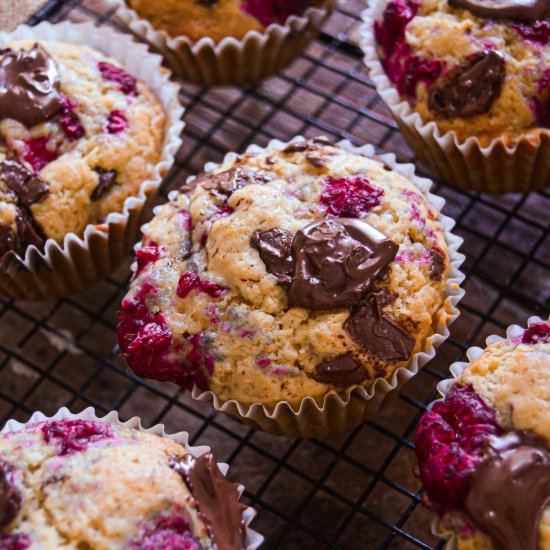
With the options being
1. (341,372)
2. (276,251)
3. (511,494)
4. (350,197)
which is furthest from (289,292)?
(511,494)

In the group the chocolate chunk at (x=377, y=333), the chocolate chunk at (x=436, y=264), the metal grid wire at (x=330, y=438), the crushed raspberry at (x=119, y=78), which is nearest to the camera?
the chocolate chunk at (x=377, y=333)

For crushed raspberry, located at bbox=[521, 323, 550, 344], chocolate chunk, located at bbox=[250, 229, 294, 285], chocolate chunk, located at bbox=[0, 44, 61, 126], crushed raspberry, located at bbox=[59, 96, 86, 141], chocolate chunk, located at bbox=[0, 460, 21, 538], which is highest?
chocolate chunk, located at bbox=[0, 44, 61, 126]

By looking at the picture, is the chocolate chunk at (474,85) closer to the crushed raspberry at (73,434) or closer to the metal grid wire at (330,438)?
the metal grid wire at (330,438)

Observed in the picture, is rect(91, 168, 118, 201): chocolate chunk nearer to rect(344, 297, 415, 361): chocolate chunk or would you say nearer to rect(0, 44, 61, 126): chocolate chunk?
rect(0, 44, 61, 126): chocolate chunk

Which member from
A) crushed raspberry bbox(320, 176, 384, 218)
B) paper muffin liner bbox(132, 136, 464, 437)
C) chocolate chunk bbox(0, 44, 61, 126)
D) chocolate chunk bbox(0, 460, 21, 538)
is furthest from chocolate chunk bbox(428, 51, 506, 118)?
chocolate chunk bbox(0, 460, 21, 538)

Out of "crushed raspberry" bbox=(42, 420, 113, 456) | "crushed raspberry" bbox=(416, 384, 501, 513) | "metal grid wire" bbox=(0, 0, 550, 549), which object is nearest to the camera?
"crushed raspberry" bbox=(416, 384, 501, 513)

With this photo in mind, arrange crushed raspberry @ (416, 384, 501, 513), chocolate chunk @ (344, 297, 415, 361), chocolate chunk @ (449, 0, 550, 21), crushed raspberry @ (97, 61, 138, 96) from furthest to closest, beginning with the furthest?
1. crushed raspberry @ (97, 61, 138, 96)
2. chocolate chunk @ (449, 0, 550, 21)
3. chocolate chunk @ (344, 297, 415, 361)
4. crushed raspberry @ (416, 384, 501, 513)

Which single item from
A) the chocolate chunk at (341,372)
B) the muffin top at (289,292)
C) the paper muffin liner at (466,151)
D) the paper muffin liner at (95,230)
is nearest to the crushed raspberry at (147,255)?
the muffin top at (289,292)

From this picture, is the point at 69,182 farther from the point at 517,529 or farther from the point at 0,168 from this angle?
the point at 517,529
